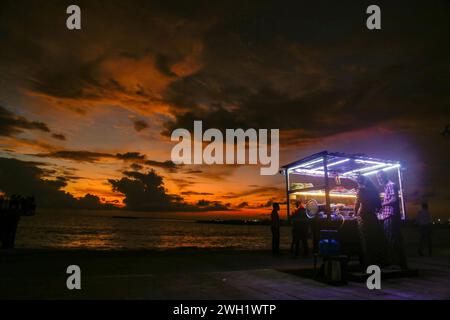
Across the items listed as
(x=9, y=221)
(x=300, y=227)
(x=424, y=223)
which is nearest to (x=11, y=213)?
(x=9, y=221)

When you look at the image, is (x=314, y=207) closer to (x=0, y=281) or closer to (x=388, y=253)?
(x=388, y=253)

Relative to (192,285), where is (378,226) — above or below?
above

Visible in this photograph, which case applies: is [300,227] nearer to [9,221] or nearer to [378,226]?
[378,226]

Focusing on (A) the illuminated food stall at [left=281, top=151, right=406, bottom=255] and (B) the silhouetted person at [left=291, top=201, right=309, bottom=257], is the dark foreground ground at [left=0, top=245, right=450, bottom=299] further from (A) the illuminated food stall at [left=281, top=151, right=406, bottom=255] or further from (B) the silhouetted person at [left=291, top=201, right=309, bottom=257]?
(B) the silhouetted person at [left=291, top=201, right=309, bottom=257]

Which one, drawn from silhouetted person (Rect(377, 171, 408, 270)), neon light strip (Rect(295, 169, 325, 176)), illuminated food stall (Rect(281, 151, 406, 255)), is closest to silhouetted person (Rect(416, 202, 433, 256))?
illuminated food stall (Rect(281, 151, 406, 255))

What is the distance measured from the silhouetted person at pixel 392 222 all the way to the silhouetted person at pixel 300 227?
3.76m

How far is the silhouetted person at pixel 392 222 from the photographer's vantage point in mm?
7355

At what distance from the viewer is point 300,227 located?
11.5 meters

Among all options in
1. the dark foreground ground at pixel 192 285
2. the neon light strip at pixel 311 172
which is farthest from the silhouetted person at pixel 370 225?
the neon light strip at pixel 311 172

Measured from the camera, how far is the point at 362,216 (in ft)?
24.4

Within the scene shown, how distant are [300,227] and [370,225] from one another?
168 inches
